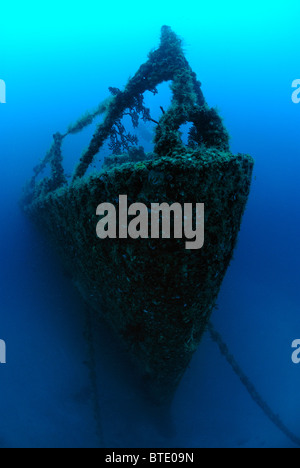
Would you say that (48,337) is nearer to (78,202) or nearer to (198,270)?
(78,202)

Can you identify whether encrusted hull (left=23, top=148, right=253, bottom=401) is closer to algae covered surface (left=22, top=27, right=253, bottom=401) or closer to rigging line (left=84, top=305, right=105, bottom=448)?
algae covered surface (left=22, top=27, right=253, bottom=401)

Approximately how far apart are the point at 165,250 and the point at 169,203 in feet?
1.55

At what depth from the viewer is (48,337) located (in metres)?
6.93

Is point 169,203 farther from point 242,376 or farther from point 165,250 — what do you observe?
point 242,376

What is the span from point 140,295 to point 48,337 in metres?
5.13

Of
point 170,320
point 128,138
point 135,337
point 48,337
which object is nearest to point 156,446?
point 48,337

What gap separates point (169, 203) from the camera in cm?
216

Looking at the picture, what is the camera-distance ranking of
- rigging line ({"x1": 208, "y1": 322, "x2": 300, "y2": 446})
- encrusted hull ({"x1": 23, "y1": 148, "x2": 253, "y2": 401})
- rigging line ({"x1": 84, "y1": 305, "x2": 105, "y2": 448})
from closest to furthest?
encrusted hull ({"x1": 23, "y1": 148, "x2": 253, "y2": 401}) < rigging line ({"x1": 84, "y1": 305, "x2": 105, "y2": 448}) < rigging line ({"x1": 208, "y1": 322, "x2": 300, "y2": 446})

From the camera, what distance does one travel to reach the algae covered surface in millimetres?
2146

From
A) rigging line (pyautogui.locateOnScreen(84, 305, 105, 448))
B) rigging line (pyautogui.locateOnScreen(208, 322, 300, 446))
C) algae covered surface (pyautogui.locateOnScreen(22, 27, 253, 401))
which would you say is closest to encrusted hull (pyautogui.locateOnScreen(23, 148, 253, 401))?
algae covered surface (pyautogui.locateOnScreen(22, 27, 253, 401))

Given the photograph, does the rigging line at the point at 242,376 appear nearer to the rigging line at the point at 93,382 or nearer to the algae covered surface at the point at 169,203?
the algae covered surface at the point at 169,203

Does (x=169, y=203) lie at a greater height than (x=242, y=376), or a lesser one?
greater

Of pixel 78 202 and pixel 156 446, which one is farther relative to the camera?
pixel 156 446

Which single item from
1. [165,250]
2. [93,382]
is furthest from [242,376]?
[165,250]
